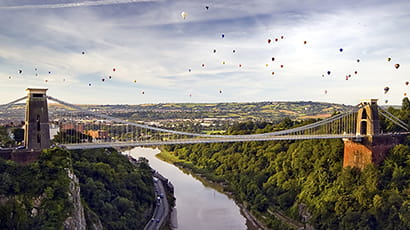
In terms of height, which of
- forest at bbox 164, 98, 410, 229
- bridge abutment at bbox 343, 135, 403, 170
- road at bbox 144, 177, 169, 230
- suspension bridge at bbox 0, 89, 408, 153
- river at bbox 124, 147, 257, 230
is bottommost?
river at bbox 124, 147, 257, 230

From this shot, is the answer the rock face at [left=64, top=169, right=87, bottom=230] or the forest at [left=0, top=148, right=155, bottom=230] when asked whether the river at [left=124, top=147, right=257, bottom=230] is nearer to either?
the forest at [left=0, top=148, right=155, bottom=230]

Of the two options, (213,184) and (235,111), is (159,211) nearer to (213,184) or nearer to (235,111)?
(213,184)

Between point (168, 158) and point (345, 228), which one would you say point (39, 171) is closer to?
point (345, 228)

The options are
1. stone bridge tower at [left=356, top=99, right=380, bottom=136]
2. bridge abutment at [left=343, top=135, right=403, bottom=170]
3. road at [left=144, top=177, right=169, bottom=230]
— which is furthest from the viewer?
stone bridge tower at [left=356, top=99, right=380, bottom=136]

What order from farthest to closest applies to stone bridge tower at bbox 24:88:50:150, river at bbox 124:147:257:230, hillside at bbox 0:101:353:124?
1. hillside at bbox 0:101:353:124
2. river at bbox 124:147:257:230
3. stone bridge tower at bbox 24:88:50:150

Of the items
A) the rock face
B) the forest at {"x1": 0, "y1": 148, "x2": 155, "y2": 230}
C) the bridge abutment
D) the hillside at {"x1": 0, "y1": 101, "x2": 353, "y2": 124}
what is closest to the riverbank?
the forest at {"x1": 0, "y1": 148, "x2": 155, "y2": 230}

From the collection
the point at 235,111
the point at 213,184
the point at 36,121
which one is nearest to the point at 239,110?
the point at 235,111

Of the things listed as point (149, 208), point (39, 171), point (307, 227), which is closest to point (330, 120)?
point (307, 227)
